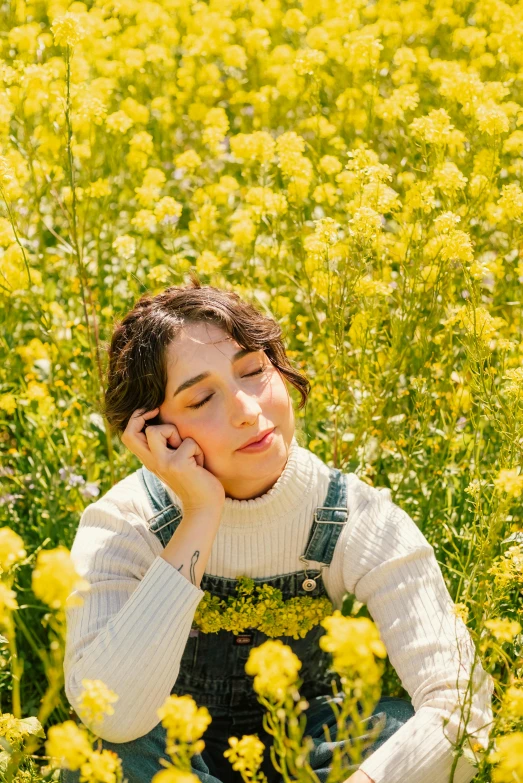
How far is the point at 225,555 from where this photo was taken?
6.92 feet

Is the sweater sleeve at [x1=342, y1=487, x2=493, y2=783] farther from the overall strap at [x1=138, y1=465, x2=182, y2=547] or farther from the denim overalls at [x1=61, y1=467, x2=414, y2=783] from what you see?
the overall strap at [x1=138, y1=465, x2=182, y2=547]

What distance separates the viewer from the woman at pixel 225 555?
Result: 1822mm

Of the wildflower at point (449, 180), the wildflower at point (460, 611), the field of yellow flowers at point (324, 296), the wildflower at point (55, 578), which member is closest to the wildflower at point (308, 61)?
the field of yellow flowers at point (324, 296)

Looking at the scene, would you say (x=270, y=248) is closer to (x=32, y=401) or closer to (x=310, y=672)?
(x=32, y=401)

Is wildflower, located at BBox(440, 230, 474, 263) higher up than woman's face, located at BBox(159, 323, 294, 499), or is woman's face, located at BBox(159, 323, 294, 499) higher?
wildflower, located at BBox(440, 230, 474, 263)

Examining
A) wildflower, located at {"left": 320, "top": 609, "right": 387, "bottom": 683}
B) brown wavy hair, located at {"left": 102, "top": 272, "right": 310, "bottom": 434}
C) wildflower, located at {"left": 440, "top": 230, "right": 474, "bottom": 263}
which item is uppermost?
wildflower, located at {"left": 440, "top": 230, "right": 474, "bottom": 263}

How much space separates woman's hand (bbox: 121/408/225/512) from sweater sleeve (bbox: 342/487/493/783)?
1.17ft

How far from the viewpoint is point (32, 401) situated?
3.10m

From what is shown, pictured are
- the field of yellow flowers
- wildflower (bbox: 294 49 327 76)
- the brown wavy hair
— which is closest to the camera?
the brown wavy hair

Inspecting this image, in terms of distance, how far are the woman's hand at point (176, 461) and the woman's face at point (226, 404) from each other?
0.03 m

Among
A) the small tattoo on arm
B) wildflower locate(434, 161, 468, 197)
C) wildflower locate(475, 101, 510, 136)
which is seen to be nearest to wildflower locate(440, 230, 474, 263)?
wildflower locate(434, 161, 468, 197)

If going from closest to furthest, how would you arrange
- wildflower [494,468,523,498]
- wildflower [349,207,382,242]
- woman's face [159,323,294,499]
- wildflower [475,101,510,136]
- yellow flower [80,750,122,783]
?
yellow flower [80,750,122,783]
wildflower [494,468,523,498]
woman's face [159,323,294,499]
wildflower [349,207,382,242]
wildflower [475,101,510,136]

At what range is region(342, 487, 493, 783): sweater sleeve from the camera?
5.87 ft

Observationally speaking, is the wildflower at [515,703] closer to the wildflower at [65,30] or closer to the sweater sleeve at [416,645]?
the sweater sleeve at [416,645]
